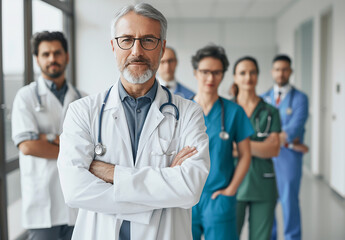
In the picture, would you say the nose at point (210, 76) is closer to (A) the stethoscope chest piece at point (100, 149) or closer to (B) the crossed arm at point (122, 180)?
(B) the crossed arm at point (122, 180)

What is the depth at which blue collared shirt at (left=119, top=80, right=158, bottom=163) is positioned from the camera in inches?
55.5

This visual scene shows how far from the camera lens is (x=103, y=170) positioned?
52.0 inches

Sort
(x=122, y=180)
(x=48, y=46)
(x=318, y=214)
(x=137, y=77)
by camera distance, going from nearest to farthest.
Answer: (x=122, y=180) → (x=137, y=77) → (x=48, y=46) → (x=318, y=214)

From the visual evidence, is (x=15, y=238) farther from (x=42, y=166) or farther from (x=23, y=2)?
(x=23, y=2)

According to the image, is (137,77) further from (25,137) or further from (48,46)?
(48,46)

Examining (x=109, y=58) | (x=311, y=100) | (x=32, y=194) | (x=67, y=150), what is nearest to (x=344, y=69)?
(x=311, y=100)

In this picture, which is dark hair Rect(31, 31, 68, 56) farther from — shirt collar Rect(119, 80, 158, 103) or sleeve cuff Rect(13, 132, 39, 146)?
shirt collar Rect(119, 80, 158, 103)

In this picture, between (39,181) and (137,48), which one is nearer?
(137,48)

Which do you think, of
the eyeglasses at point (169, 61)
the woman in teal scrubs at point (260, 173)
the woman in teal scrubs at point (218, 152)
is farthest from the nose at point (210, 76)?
the eyeglasses at point (169, 61)

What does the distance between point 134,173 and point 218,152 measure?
83 centimetres

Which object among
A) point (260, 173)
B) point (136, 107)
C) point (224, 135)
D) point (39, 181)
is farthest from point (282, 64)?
point (136, 107)

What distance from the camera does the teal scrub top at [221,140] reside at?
79.8 inches

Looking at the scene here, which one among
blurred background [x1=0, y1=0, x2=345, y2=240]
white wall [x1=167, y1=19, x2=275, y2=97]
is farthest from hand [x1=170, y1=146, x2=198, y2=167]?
white wall [x1=167, y1=19, x2=275, y2=97]

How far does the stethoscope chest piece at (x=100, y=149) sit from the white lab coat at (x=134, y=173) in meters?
0.02
